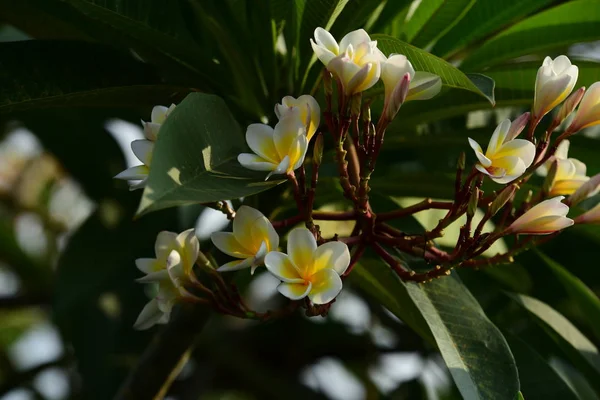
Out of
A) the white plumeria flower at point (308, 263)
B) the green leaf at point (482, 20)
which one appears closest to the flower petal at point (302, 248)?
the white plumeria flower at point (308, 263)

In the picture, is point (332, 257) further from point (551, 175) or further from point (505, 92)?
point (505, 92)

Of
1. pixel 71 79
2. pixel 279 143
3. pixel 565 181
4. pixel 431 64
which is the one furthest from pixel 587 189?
pixel 71 79

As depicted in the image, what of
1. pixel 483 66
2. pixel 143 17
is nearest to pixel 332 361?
pixel 483 66

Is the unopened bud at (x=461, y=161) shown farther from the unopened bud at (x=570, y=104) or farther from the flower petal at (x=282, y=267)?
the flower petal at (x=282, y=267)

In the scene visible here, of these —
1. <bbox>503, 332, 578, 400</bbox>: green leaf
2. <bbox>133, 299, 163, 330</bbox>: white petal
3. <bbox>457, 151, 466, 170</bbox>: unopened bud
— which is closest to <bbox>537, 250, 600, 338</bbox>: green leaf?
<bbox>503, 332, 578, 400</bbox>: green leaf

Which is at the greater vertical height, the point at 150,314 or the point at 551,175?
the point at 551,175

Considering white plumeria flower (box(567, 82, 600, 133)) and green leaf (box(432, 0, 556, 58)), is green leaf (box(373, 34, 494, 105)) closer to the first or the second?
white plumeria flower (box(567, 82, 600, 133))
